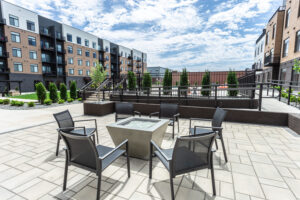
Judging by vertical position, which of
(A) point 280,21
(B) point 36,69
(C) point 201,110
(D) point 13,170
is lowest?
(D) point 13,170

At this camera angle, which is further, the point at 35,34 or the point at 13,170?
the point at 35,34

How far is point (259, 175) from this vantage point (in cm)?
251

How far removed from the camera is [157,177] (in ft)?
8.18

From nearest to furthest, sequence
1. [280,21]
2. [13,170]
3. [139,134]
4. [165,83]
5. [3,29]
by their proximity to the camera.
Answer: [13,170], [139,134], [165,83], [280,21], [3,29]

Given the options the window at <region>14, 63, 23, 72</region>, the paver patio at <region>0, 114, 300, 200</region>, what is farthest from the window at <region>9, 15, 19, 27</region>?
the paver patio at <region>0, 114, 300, 200</region>

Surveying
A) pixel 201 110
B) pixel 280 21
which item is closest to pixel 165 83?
pixel 201 110

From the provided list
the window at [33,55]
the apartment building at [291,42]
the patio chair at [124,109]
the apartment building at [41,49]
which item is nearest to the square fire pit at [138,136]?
the patio chair at [124,109]

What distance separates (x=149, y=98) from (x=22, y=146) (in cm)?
605

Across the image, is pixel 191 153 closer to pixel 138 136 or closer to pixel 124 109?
pixel 138 136

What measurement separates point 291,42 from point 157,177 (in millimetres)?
19027

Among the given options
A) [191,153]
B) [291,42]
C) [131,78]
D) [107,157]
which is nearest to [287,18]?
[291,42]

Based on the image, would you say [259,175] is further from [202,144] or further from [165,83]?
[165,83]

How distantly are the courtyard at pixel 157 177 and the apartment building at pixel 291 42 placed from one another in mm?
14317

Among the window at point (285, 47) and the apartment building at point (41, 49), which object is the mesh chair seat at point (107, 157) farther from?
the apartment building at point (41, 49)
